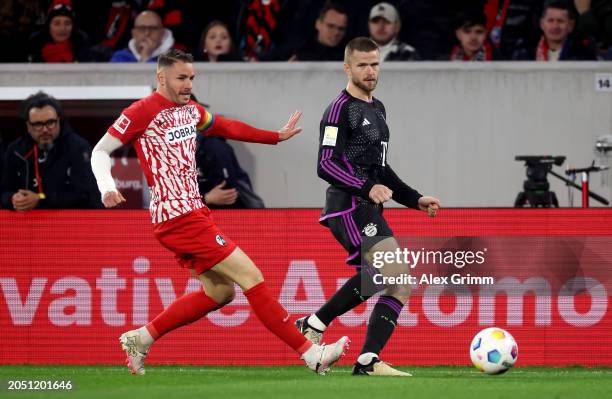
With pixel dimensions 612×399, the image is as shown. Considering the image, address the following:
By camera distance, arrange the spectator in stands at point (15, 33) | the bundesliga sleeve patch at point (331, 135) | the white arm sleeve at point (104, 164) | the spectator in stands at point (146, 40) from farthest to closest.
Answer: the spectator in stands at point (15, 33) → the spectator in stands at point (146, 40) → the bundesliga sleeve patch at point (331, 135) → the white arm sleeve at point (104, 164)

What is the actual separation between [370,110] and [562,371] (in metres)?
2.96

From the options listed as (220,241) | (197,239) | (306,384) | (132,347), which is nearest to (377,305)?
(306,384)

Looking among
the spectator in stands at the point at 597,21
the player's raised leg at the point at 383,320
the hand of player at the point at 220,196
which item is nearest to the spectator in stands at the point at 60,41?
the hand of player at the point at 220,196

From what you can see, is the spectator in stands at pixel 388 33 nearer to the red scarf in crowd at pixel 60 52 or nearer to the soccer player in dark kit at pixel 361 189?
the red scarf in crowd at pixel 60 52

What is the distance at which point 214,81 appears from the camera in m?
14.7

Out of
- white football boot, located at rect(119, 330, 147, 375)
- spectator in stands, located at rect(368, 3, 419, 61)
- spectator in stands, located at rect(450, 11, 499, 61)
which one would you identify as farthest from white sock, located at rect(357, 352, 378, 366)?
spectator in stands, located at rect(450, 11, 499, 61)

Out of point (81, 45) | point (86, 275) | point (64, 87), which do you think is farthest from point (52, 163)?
point (81, 45)

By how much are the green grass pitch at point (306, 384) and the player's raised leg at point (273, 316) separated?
0.49 ft

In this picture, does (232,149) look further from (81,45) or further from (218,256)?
(218,256)

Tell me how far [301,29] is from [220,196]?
326cm

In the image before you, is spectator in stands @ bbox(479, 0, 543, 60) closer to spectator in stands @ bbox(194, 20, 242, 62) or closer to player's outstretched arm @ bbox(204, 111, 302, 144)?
spectator in stands @ bbox(194, 20, 242, 62)

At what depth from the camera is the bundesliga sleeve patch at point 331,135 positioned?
9.52 metres

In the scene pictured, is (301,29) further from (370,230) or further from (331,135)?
(370,230)

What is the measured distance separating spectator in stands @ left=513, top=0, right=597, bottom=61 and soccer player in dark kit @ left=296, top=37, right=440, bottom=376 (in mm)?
5744
